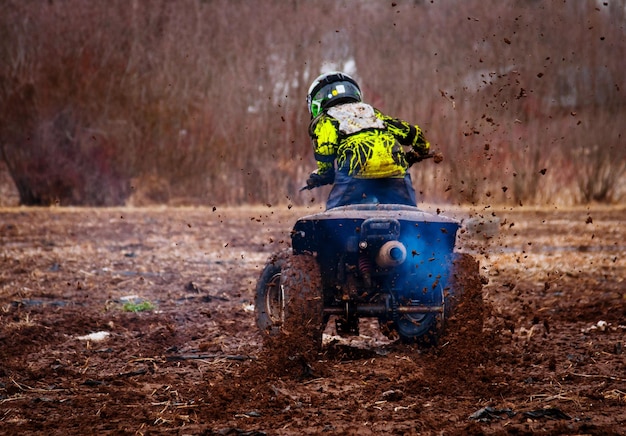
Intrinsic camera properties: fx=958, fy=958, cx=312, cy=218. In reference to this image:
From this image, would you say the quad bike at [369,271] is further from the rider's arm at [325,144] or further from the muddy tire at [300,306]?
the rider's arm at [325,144]

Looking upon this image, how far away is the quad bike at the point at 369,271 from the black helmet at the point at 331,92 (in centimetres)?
110

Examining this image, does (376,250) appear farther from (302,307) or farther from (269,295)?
(269,295)

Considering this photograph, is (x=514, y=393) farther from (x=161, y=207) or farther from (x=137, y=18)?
(x=137, y=18)

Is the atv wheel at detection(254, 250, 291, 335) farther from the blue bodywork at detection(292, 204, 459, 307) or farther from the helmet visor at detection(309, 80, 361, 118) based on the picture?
the helmet visor at detection(309, 80, 361, 118)

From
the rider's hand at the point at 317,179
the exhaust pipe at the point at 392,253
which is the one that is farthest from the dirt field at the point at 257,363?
the rider's hand at the point at 317,179

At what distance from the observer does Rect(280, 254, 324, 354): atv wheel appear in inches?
247

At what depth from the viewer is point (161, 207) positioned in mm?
27094

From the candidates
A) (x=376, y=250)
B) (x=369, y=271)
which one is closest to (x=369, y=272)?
(x=369, y=271)

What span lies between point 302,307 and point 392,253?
70 cm

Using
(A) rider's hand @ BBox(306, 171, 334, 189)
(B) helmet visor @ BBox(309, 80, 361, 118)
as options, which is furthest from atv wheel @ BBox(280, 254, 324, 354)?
(B) helmet visor @ BBox(309, 80, 361, 118)

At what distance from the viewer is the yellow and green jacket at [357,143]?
22.0 feet

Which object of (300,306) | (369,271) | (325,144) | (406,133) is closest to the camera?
(300,306)

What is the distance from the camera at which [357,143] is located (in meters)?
6.72

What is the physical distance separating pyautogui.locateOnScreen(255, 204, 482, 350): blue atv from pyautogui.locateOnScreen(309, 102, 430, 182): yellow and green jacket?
0.37 m
